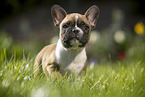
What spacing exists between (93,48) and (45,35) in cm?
243

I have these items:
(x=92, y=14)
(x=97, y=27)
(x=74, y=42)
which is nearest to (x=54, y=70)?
(x=74, y=42)

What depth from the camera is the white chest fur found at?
215 cm

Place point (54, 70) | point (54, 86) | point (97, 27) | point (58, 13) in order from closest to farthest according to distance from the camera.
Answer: point (54, 86) < point (54, 70) < point (58, 13) < point (97, 27)

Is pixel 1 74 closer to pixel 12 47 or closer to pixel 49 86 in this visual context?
pixel 49 86

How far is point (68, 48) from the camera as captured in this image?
7.11 ft

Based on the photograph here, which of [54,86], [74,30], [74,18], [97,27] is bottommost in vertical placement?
[97,27]

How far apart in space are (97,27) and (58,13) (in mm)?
6208

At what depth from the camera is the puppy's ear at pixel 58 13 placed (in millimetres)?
2214

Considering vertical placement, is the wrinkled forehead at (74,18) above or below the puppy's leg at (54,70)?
above

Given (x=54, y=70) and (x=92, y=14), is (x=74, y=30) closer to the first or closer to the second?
(x=92, y=14)

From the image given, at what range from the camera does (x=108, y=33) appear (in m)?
6.19

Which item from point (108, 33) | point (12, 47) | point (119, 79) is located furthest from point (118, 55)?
point (119, 79)

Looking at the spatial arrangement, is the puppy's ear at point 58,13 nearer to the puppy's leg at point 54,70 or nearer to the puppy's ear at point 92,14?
the puppy's ear at point 92,14

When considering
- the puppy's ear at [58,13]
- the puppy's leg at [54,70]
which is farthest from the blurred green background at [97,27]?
the puppy's leg at [54,70]
